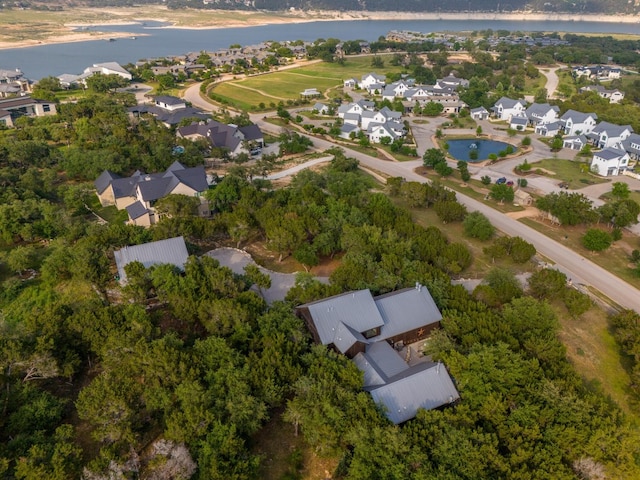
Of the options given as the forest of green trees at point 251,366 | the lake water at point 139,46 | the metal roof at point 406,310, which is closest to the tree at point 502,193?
the forest of green trees at point 251,366

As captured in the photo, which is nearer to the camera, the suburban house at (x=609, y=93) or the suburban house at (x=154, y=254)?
the suburban house at (x=154, y=254)

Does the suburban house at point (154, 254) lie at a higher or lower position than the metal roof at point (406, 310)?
higher

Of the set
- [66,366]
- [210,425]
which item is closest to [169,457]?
[210,425]

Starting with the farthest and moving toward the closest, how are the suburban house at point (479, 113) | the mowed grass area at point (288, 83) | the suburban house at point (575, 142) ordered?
the mowed grass area at point (288, 83) → the suburban house at point (479, 113) → the suburban house at point (575, 142)

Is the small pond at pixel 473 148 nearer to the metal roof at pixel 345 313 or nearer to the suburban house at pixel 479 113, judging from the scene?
the suburban house at pixel 479 113

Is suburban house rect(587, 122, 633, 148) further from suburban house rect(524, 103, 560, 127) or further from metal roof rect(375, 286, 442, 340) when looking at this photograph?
metal roof rect(375, 286, 442, 340)

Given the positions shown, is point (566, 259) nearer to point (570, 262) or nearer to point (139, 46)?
point (570, 262)
